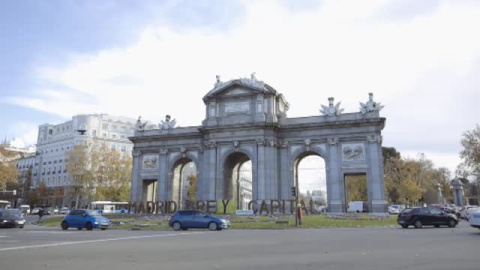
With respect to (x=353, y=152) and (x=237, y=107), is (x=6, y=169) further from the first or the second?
(x=353, y=152)

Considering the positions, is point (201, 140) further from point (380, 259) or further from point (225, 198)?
point (380, 259)

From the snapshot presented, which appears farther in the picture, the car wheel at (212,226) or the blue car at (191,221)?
the blue car at (191,221)

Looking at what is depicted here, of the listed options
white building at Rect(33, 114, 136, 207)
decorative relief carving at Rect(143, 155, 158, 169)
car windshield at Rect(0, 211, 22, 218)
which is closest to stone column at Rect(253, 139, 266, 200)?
decorative relief carving at Rect(143, 155, 158, 169)

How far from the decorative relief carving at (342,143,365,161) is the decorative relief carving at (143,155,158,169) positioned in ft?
84.1

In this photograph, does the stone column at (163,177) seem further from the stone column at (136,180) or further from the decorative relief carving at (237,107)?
the decorative relief carving at (237,107)

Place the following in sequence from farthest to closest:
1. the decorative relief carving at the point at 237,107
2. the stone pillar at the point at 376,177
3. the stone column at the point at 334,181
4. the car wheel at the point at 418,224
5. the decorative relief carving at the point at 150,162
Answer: the decorative relief carving at the point at 150,162
the decorative relief carving at the point at 237,107
the stone column at the point at 334,181
the stone pillar at the point at 376,177
the car wheel at the point at 418,224

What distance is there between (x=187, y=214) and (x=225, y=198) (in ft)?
69.5

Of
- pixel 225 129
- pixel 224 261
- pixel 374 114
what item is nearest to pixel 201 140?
pixel 225 129

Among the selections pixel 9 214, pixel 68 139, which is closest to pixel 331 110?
pixel 9 214

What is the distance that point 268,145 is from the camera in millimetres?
45969

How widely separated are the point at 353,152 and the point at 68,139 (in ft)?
253

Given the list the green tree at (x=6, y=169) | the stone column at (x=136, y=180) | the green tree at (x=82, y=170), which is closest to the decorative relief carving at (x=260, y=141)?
the stone column at (x=136, y=180)

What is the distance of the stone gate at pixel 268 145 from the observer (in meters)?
44.1

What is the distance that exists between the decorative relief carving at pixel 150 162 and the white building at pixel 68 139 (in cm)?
4382
